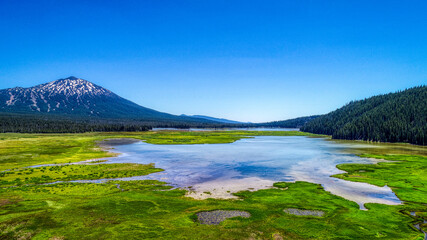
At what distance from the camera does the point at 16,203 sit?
2962 centimetres

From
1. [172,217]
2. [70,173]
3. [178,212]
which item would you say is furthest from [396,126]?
[70,173]

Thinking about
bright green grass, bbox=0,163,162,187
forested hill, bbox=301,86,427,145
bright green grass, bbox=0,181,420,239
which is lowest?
bright green grass, bbox=0,163,162,187

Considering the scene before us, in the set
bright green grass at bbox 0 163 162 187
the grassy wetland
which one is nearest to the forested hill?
the grassy wetland

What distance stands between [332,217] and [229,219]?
37.7 ft

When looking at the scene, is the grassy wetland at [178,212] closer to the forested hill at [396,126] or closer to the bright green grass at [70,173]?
the bright green grass at [70,173]

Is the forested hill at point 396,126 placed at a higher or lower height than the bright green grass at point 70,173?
higher

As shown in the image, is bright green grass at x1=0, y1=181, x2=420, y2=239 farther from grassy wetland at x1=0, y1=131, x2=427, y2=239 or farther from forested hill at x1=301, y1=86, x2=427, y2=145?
forested hill at x1=301, y1=86, x2=427, y2=145

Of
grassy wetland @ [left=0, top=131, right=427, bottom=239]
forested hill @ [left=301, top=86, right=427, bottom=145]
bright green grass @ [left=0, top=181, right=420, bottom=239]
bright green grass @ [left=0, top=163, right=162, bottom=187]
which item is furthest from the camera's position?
forested hill @ [left=301, top=86, right=427, bottom=145]

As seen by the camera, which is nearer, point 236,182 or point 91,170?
point 236,182

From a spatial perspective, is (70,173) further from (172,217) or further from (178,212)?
(172,217)

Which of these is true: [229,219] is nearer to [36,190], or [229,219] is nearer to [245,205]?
[245,205]

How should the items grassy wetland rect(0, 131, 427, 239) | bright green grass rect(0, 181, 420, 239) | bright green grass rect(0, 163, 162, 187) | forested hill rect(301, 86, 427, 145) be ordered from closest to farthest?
bright green grass rect(0, 181, 420, 239) → grassy wetland rect(0, 131, 427, 239) → bright green grass rect(0, 163, 162, 187) → forested hill rect(301, 86, 427, 145)

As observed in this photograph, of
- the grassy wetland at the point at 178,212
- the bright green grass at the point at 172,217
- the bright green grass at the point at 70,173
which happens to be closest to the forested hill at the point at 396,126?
the grassy wetland at the point at 178,212

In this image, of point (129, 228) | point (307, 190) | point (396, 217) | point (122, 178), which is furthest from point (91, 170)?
point (396, 217)
